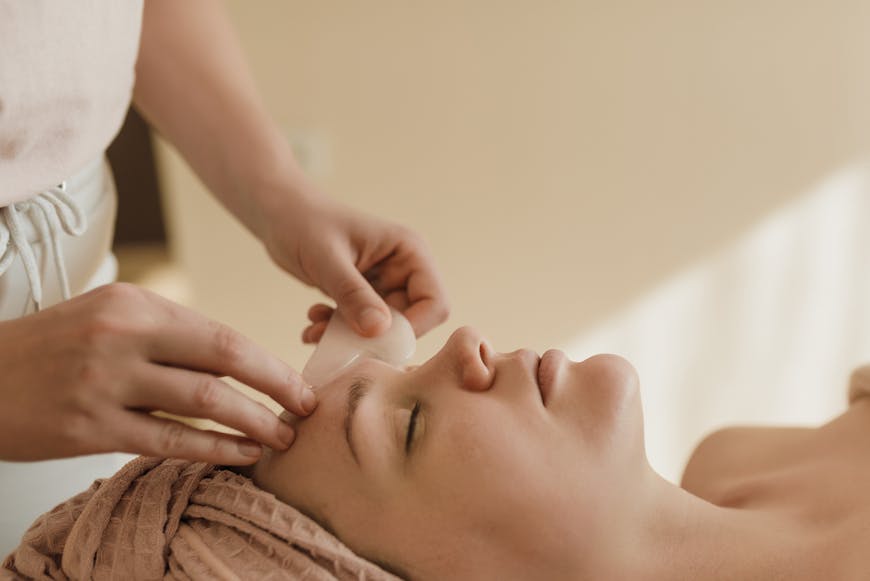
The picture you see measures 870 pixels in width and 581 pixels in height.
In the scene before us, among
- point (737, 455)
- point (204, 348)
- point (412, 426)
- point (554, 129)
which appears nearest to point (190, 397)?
point (204, 348)

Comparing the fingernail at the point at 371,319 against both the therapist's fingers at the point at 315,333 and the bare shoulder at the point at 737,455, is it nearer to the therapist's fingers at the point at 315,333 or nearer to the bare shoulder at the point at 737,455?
the therapist's fingers at the point at 315,333

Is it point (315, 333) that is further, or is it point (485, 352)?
point (315, 333)

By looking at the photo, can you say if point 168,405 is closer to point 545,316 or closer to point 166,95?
point 166,95

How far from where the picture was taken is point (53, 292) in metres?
1.11

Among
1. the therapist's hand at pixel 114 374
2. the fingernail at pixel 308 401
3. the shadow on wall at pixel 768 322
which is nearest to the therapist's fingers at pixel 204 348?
the therapist's hand at pixel 114 374

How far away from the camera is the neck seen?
38.6 inches

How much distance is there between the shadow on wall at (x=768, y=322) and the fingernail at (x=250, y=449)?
1845mm

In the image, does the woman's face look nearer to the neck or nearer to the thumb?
the neck

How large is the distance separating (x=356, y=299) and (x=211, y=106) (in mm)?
388

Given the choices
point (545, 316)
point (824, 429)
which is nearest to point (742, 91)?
point (545, 316)

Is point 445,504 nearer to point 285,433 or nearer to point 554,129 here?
point 285,433

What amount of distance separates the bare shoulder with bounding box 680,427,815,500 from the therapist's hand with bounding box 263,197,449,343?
46 cm

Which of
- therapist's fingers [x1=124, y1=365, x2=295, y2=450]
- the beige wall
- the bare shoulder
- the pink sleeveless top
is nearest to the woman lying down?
therapist's fingers [x1=124, y1=365, x2=295, y2=450]

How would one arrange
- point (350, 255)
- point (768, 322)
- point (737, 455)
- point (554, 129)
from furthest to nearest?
point (768, 322), point (554, 129), point (737, 455), point (350, 255)
